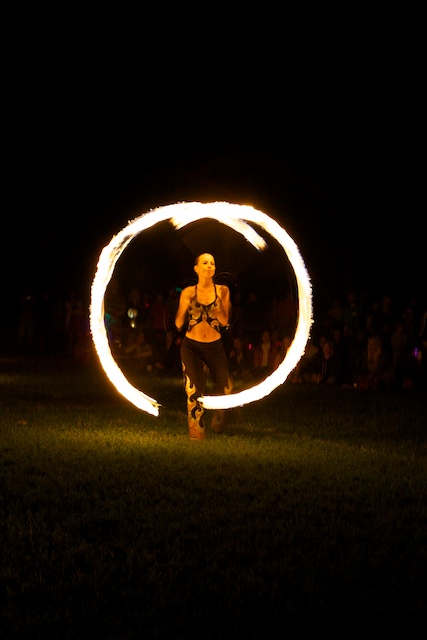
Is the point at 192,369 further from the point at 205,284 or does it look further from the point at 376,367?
the point at 376,367

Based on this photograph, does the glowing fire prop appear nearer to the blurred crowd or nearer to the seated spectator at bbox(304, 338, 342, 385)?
the blurred crowd

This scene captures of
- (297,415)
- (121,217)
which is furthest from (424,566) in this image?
(121,217)

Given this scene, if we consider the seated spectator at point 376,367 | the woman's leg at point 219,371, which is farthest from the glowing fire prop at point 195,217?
the seated spectator at point 376,367

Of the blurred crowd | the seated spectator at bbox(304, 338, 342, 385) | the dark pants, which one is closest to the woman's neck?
the dark pants

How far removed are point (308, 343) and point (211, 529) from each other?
1075 cm

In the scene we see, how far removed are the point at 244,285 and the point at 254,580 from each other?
70.0 feet

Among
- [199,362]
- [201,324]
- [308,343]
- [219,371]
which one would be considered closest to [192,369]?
[199,362]

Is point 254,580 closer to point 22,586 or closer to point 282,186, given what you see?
point 22,586

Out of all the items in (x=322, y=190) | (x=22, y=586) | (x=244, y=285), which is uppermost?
(x=322, y=190)

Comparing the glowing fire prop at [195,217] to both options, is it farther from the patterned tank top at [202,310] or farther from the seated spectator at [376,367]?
the seated spectator at [376,367]

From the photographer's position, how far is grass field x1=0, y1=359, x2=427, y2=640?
14.5 ft

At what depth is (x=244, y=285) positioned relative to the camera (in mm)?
26094

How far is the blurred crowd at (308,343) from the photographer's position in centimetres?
1528

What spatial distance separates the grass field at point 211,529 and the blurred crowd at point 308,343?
172 inches
